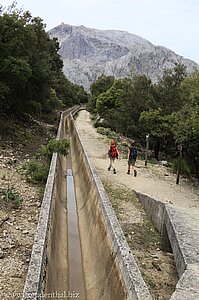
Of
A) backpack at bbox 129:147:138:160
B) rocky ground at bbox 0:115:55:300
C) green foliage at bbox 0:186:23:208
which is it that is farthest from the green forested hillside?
green foliage at bbox 0:186:23:208

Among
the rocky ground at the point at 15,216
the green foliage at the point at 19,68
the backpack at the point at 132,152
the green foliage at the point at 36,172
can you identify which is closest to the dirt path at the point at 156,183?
the backpack at the point at 132,152

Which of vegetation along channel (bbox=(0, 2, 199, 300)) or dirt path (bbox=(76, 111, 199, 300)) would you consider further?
dirt path (bbox=(76, 111, 199, 300))

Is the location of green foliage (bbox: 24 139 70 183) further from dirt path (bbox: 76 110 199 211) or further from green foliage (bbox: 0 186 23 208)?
green foliage (bbox: 0 186 23 208)

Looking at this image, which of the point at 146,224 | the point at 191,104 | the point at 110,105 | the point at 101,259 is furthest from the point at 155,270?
the point at 110,105

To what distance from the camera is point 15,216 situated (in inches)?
456

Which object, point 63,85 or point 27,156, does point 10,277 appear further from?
point 63,85

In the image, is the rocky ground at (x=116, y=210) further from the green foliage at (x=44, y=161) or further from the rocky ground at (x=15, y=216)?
the green foliage at (x=44, y=161)

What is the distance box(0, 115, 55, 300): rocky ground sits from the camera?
801 centimetres

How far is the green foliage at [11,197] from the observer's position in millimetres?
12523

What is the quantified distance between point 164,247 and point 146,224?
160 centimetres

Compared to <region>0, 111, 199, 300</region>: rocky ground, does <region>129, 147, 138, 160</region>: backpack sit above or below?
above

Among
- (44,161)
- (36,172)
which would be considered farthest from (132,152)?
(44,161)

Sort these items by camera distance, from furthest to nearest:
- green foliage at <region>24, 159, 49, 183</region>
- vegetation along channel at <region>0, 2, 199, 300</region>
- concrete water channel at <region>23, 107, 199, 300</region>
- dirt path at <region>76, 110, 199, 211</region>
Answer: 1. green foliage at <region>24, 159, 49, 183</region>
2. dirt path at <region>76, 110, 199, 211</region>
3. vegetation along channel at <region>0, 2, 199, 300</region>
4. concrete water channel at <region>23, 107, 199, 300</region>

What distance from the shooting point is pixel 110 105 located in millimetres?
45000
